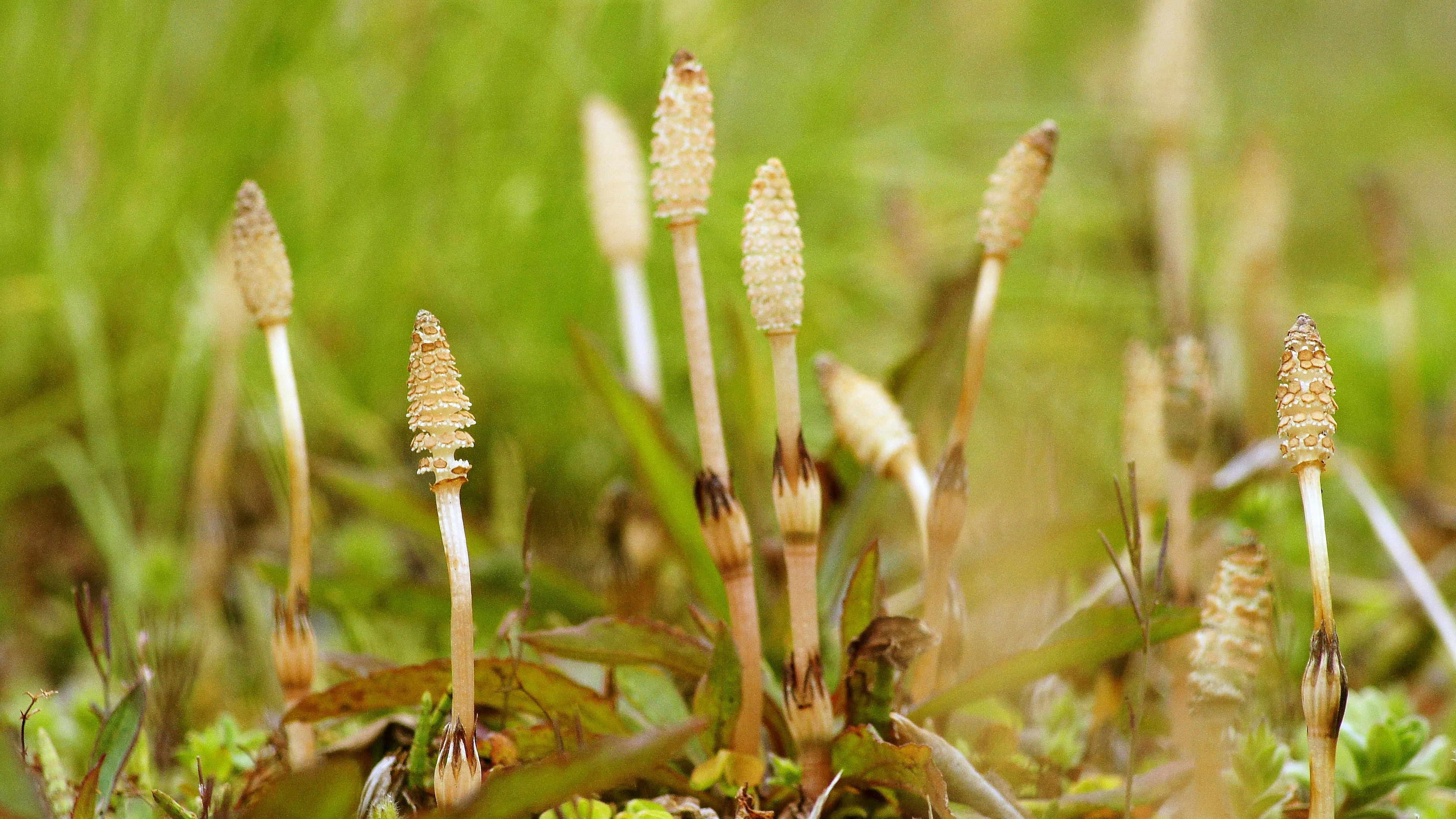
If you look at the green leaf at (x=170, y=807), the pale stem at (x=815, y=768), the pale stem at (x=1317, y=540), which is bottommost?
the pale stem at (x=815, y=768)

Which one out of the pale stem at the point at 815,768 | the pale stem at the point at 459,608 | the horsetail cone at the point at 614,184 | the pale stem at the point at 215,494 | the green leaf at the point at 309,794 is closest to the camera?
the green leaf at the point at 309,794

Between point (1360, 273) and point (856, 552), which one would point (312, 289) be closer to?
point (856, 552)

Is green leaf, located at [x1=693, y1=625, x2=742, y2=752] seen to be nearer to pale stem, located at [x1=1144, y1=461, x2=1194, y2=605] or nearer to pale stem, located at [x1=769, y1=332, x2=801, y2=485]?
pale stem, located at [x1=769, y1=332, x2=801, y2=485]

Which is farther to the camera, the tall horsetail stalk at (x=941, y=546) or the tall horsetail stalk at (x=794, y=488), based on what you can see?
the tall horsetail stalk at (x=941, y=546)

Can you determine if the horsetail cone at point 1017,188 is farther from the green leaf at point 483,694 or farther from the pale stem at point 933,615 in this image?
the green leaf at point 483,694

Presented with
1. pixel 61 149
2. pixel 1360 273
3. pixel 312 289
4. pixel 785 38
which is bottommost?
pixel 1360 273

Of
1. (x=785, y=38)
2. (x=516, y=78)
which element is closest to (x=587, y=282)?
(x=516, y=78)

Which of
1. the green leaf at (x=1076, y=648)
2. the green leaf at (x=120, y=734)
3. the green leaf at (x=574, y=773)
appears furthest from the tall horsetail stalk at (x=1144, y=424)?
the green leaf at (x=120, y=734)
